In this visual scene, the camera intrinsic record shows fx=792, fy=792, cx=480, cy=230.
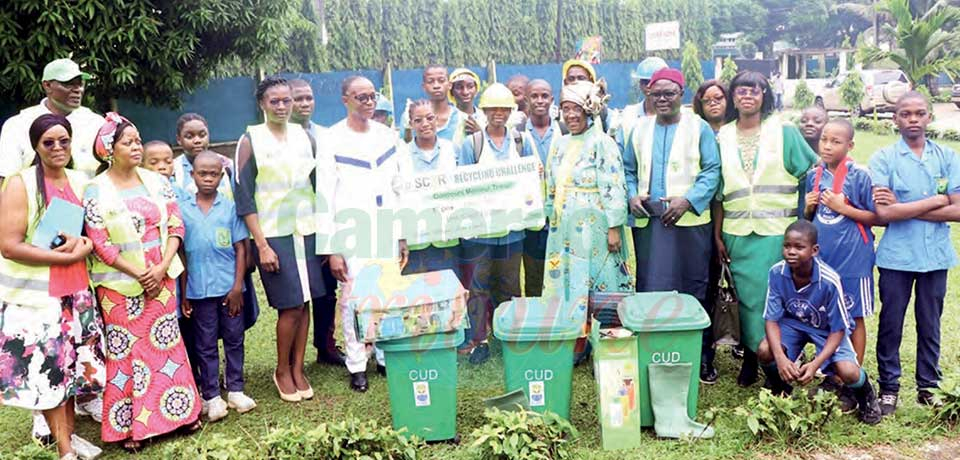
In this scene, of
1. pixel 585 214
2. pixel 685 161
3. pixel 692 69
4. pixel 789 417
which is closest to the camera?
pixel 789 417

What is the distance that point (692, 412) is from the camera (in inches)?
165

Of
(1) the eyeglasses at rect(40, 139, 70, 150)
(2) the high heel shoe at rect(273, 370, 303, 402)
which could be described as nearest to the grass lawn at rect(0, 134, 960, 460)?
(2) the high heel shoe at rect(273, 370, 303, 402)

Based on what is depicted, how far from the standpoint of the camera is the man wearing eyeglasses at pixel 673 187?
15.3 feet

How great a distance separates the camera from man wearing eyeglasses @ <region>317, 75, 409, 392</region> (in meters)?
4.75

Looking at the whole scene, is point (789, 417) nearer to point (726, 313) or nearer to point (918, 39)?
point (726, 313)

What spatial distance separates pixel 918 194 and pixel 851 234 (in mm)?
382

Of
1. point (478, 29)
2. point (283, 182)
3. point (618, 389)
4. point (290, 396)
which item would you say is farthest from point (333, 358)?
point (478, 29)

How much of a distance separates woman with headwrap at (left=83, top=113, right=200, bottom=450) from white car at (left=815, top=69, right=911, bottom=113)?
22084mm

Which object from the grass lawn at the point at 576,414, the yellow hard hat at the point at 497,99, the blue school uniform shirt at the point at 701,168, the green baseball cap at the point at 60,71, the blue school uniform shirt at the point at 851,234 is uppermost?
the green baseball cap at the point at 60,71

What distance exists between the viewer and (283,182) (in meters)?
4.63

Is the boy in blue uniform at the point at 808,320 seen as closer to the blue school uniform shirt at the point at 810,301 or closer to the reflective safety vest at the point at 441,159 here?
the blue school uniform shirt at the point at 810,301

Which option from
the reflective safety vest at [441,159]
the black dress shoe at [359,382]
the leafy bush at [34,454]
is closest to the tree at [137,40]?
the reflective safety vest at [441,159]

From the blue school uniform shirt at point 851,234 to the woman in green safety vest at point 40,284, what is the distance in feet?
12.7

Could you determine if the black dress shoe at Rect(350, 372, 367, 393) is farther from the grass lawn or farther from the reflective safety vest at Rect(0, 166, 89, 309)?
the reflective safety vest at Rect(0, 166, 89, 309)
